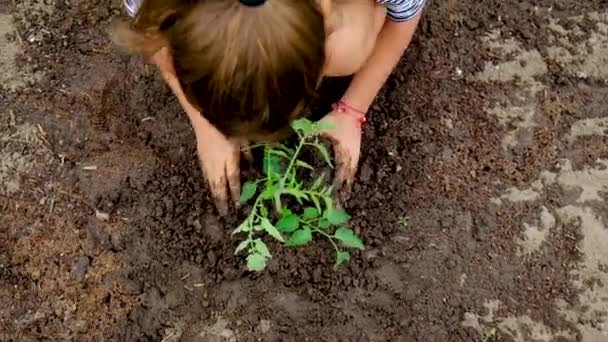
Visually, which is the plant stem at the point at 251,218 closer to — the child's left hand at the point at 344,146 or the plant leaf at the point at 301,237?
the plant leaf at the point at 301,237

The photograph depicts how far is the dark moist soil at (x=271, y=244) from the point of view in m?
2.12

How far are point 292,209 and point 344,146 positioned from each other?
0.64 feet

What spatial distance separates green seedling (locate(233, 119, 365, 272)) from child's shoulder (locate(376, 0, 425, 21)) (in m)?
0.32

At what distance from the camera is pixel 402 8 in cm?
214

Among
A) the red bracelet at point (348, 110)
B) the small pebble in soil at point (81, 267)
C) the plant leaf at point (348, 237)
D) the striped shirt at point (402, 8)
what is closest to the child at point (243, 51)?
the striped shirt at point (402, 8)

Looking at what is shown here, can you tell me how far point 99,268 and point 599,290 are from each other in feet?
3.73

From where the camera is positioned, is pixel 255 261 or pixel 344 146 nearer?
pixel 255 261

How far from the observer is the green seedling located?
6.74 feet

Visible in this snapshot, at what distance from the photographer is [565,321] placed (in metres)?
2.11

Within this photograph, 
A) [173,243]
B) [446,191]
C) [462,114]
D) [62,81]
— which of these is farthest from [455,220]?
[62,81]

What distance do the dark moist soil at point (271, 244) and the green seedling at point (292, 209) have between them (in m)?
0.05

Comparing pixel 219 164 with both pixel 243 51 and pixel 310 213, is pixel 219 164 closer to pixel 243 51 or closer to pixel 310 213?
pixel 310 213

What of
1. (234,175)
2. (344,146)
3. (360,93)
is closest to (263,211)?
(234,175)

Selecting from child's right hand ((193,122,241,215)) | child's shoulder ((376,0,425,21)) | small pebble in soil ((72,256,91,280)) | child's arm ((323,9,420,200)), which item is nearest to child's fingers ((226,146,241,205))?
child's right hand ((193,122,241,215))
